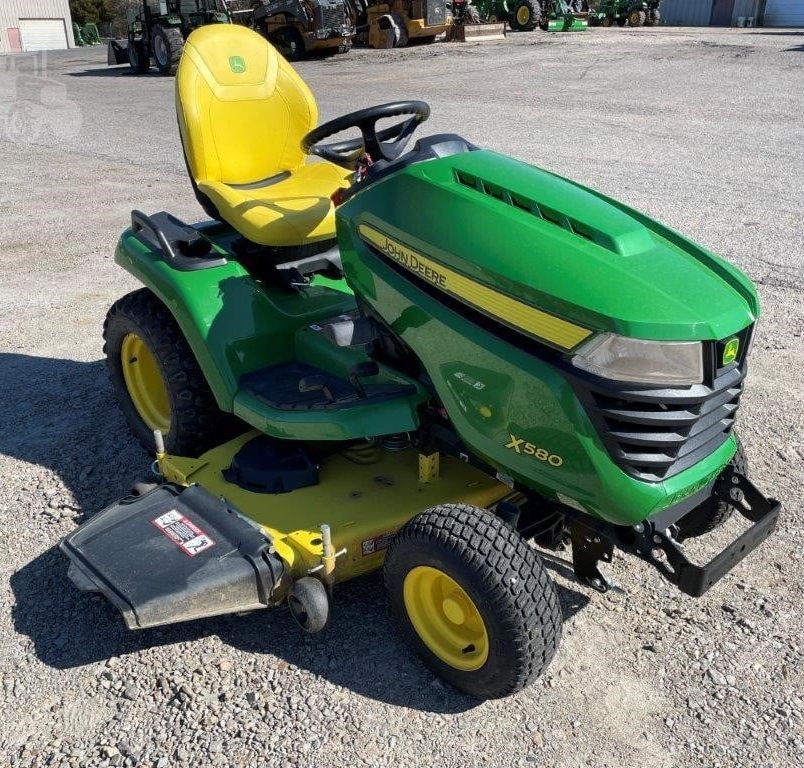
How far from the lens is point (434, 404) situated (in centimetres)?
265

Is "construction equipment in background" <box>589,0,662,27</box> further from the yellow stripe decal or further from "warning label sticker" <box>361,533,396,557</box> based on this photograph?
"warning label sticker" <box>361,533,396,557</box>

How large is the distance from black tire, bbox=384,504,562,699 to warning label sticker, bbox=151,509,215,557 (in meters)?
0.60

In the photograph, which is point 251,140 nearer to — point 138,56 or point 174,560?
point 174,560

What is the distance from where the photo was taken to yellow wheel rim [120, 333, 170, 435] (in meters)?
3.68

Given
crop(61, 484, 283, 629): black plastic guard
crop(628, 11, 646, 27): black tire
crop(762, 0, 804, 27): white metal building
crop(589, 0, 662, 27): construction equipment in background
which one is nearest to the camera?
crop(61, 484, 283, 629): black plastic guard

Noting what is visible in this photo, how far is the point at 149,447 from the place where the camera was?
360 centimetres

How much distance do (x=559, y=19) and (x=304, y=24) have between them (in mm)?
8985

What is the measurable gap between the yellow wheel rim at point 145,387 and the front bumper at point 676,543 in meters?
1.95

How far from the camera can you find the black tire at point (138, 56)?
1928cm

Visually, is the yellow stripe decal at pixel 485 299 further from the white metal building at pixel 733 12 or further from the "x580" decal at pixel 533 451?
the white metal building at pixel 733 12

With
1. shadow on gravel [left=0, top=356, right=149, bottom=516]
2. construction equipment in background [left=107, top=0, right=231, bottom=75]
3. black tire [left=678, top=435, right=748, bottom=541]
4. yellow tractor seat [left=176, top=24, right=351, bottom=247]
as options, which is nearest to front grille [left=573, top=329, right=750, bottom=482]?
black tire [left=678, top=435, right=748, bottom=541]

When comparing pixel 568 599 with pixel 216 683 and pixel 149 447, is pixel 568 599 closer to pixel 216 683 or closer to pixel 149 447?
pixel 216 683

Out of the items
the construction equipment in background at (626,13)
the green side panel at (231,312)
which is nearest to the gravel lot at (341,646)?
the green side panel at (231,312)

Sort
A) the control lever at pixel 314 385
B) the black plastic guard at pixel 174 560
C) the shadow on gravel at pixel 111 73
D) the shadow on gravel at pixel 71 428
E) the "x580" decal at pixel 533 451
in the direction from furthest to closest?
1. the shadow on gravel at pixel 111 73
2. the shadow on gravel at pixel 71 428
3. the control lever at pixel 314 385
4. the black plastic guard at pixel 174 560
5. the "x580" decal at pixel 533 451
